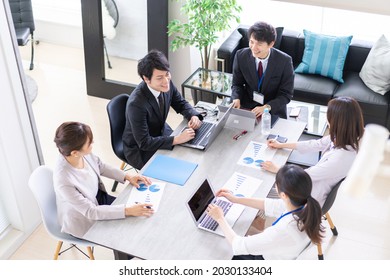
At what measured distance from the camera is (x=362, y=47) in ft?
17.8

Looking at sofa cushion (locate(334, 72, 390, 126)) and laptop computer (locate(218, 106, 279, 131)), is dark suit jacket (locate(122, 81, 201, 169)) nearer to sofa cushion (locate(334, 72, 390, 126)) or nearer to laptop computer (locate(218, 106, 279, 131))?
laptop computer (locate(218, 106, 279, 131))

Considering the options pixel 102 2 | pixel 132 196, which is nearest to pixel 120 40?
pixel 102 2

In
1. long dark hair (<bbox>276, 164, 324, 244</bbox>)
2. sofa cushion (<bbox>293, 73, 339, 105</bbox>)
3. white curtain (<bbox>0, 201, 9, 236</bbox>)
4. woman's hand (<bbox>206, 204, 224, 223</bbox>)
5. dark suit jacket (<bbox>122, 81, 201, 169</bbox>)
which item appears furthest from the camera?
sofa cushion (<bbox>293, 73, 339, 105</bbox>)

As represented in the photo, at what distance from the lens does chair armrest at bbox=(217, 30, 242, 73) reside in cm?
547

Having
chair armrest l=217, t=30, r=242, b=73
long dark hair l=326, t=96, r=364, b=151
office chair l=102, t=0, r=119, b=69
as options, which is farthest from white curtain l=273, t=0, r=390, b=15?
office chair l=102, t=0, r=119, b=69

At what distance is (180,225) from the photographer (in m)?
3.04

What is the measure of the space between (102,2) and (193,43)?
1208mm

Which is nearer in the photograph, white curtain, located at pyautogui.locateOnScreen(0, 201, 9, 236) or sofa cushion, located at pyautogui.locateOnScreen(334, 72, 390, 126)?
white curtain, located at pyautogui.locateOnScreen(0, 201, 9, 236)

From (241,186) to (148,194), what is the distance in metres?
0.61

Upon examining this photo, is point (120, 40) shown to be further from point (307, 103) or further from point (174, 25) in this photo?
point (307, 103)

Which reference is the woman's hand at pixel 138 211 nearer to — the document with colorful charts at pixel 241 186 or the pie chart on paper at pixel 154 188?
the pie chart on paper at pixel 154 188

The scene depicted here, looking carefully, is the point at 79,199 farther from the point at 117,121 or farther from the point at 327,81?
the point at 327,81

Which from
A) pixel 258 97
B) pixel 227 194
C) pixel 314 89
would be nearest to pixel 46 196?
pixel 227 194

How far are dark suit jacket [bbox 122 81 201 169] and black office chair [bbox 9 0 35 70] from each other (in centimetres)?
298
